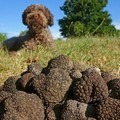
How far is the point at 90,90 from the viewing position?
223 centimetres

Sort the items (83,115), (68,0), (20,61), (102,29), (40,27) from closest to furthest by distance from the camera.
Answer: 1. (83,115)
2. (20,61)
3. (40,27)
4. (68,0)
5. (102,29)

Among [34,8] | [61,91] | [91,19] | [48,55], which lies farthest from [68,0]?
[61,91]

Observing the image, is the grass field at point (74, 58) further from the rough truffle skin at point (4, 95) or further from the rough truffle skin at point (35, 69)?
the rough truffle skin at point (4, 95)

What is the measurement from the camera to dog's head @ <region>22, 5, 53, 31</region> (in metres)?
8.26

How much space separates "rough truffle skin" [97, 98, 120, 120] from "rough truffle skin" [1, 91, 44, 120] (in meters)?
0.34

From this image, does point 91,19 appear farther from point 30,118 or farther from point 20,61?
point 30,118

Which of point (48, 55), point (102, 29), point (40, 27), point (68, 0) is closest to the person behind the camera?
point (48, 55)

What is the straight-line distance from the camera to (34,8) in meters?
8.50

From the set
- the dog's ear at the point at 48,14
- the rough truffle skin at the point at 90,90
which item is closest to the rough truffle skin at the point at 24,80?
the rough truffle skin at the point at 90,90

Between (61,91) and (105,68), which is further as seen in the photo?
(105,68)

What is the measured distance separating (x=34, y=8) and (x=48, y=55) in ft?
8.26

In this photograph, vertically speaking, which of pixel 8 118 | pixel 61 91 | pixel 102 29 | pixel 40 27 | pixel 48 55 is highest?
pixel 102 29

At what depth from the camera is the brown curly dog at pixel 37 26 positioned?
27.1 feet

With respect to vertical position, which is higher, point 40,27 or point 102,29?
point 102,29
